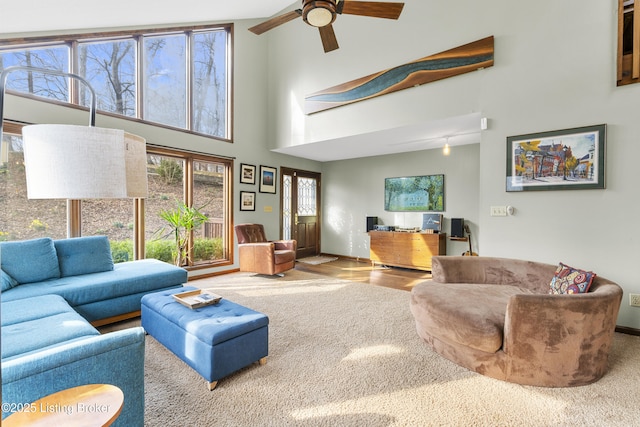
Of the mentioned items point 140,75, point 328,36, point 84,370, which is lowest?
point 84,370

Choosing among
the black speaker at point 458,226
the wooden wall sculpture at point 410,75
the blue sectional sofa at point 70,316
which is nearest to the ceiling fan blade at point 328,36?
the wooden wall sculpture at point 410,75

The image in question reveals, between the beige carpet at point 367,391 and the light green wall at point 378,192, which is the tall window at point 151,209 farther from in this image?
the light green wall at point 378,192

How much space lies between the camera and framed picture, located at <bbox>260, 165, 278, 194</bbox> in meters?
5.99

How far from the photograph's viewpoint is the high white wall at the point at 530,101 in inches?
116

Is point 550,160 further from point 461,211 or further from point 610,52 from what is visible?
point 461,211

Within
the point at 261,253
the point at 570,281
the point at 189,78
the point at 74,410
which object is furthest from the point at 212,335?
the point at 189,78

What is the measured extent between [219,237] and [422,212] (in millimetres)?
3926

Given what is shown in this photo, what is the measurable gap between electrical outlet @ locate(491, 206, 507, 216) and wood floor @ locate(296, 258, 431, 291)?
1628mm

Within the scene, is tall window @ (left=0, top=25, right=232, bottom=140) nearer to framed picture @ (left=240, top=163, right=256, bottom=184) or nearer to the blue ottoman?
framed picture @ (left=240, top=163, right=256, bottom=184)

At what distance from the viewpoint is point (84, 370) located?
1411 millimetres

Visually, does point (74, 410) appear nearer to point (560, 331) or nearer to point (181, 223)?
point (560, 331)

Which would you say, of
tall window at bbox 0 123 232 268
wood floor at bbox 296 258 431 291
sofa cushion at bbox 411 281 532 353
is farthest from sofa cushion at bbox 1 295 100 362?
wood floor at bbox 296 258 431 291

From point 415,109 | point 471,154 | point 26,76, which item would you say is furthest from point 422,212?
point 26,76

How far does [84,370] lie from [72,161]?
1004 millimetres
